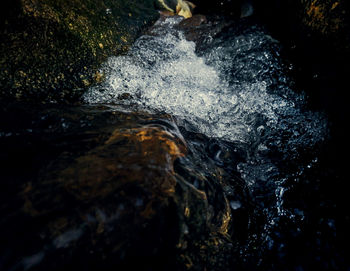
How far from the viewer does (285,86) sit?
265 cm

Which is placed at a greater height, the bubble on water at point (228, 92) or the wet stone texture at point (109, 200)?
the bubble on water at point (228, 92)

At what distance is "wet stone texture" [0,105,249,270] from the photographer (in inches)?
31.8

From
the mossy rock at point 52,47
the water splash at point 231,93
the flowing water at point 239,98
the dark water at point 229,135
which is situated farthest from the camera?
the water splash at point 231,93

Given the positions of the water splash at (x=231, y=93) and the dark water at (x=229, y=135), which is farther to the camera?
the water splash at (x=231, y=93)

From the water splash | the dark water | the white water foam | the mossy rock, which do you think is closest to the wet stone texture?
the dark water

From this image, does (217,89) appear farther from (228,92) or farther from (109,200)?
(109,200)

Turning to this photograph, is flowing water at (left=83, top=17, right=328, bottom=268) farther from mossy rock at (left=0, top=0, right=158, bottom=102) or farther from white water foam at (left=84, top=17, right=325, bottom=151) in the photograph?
mossy rock at (left=0, top=0, right=158, bottom=102)

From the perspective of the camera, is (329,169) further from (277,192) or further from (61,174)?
(61,174)

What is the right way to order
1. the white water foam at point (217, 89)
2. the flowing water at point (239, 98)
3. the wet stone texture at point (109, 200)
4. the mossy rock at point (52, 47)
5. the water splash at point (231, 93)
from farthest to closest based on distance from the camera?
the white water foam at point (217, 89) < the water splash at point (231, 93) < the flowing water at point (239, 98) < the mossy rock at point (52, 47) < the wet stone texture at point (109, 200)

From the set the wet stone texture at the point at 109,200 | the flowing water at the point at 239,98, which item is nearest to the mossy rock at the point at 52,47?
the flowing water at the point at 239,98

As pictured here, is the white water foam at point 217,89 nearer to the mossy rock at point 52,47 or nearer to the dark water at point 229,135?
the dark water at point 229,135

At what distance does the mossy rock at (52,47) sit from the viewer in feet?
5.82

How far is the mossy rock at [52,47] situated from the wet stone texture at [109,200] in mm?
454

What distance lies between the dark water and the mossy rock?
248 millimetres
